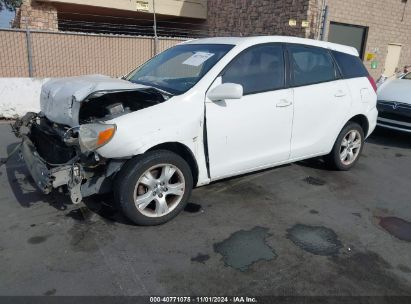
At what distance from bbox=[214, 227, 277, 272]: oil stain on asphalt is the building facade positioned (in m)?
9.89

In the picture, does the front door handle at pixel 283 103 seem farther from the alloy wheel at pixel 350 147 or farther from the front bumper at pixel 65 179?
the front bumper at pixel 65 179

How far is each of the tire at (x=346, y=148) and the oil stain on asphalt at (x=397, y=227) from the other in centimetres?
133

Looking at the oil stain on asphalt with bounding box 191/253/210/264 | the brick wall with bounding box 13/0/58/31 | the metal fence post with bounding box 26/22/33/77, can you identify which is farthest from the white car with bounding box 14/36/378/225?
→ the brick wall with bounding box 13/0/58/31

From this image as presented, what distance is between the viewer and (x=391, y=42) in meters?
15.7

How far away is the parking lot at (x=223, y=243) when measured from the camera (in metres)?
2.89

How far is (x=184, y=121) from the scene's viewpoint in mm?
3615

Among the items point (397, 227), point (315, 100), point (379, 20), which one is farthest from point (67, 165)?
point (379, 20)

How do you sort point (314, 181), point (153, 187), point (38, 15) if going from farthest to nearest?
point (38, 15) < point (314, 181) < point (153, 187)

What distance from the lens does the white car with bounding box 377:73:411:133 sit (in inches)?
280

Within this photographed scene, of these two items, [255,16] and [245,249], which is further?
[255,16]

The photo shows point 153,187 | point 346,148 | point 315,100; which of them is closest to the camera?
point 153,187

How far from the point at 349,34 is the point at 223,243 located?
13140 millimetres

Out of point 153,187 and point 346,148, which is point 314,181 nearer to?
point 346,148

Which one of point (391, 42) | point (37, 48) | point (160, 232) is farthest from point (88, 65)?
point (391, 42)
